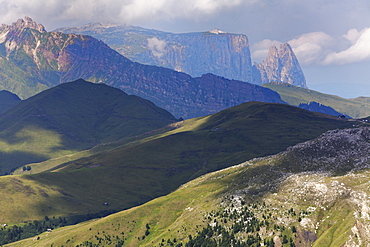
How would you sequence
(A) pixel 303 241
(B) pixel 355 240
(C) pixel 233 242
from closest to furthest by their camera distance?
(B) pixel 355 240 → (A) pixel 303 241 → (C) pixel 233 242

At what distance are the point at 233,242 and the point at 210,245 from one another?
1179 cm

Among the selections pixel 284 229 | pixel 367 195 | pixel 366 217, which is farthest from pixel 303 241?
pixel 367 195

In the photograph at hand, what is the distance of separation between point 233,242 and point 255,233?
1068cm

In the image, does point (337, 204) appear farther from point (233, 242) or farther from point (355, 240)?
point (233, 242)

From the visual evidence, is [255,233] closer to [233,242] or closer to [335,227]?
[233,242]

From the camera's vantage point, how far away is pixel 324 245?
553 feet

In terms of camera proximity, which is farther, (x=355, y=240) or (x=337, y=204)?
(x=337, y=204)

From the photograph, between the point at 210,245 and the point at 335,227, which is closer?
the point at 335,227

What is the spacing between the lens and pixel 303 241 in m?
179

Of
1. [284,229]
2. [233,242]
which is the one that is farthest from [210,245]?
[284,229]

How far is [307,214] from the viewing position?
196 meters

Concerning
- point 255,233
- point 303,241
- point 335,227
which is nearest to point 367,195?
point 335,227

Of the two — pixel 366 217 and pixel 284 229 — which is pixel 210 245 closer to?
pixel 284 229

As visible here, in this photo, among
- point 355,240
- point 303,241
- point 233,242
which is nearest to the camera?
point 355,240
